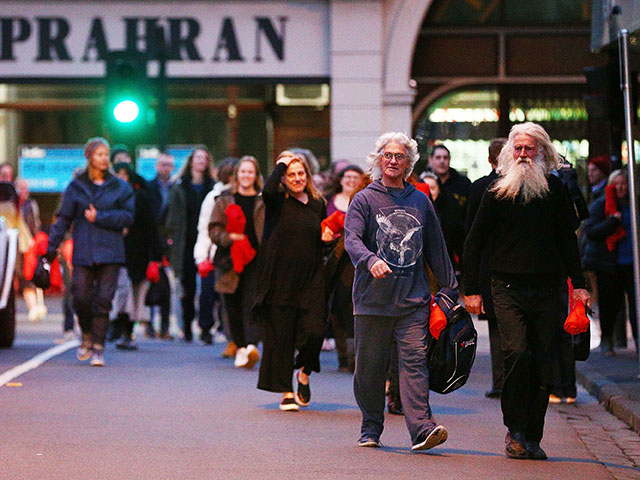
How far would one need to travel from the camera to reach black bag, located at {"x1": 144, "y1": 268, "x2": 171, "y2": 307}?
1538cm

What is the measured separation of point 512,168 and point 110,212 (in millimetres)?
5751

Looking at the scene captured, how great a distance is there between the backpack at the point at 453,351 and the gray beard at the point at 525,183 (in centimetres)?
70

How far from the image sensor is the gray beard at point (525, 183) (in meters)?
7.96

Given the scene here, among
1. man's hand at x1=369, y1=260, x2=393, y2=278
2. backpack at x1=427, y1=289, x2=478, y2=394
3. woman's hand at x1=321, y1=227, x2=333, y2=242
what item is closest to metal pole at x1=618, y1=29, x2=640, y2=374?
woman's hand at x1=321, y1=227, x2=333, y2=242

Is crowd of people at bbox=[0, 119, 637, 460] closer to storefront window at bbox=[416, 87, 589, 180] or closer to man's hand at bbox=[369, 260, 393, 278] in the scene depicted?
man's hand at bbox=[369, 260, 393, 278]

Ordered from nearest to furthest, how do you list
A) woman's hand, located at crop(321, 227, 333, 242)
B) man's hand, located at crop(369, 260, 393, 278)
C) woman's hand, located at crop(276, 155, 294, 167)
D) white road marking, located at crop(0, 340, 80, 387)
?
man's hand, located at crop(369, 260, 393, 278) → woman's hand, located at crop(321, 227, 333, 242) → woman's hand, located at crop(276, 155, 294, 167) → white road marking, located at crop(0, 340, 80, 387)

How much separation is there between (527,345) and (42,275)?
602 centimetres

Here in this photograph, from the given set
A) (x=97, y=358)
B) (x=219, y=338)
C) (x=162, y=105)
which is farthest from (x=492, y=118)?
(x=97, y=358)

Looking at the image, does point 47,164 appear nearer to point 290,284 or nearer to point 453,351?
point 290,284

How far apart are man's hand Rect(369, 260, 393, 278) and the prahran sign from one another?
533 inches

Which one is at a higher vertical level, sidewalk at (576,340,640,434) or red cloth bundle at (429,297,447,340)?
red cloth bundle at (429,297,447,340)

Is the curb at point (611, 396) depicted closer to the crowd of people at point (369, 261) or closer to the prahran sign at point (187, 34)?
the crowd of people at point (369, 261)

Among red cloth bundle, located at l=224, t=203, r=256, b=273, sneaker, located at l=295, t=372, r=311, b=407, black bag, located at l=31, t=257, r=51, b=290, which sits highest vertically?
red cloth bundle, located at l=224, t=203, r=256, b=273

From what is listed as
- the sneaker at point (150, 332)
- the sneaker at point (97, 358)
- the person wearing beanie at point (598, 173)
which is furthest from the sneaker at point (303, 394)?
the sneaker at point (150, 332)
